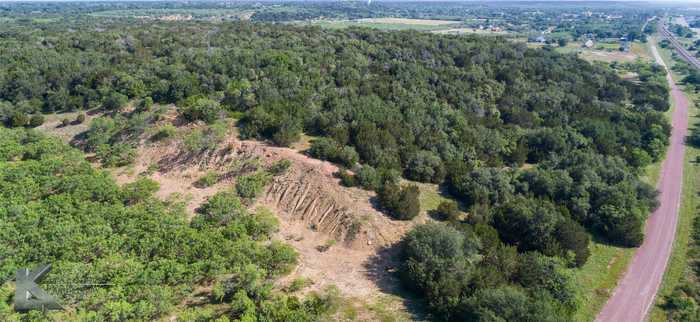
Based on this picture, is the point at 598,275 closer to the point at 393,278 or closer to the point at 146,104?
the point at 393,278

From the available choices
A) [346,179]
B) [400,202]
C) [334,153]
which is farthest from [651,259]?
[334,153]

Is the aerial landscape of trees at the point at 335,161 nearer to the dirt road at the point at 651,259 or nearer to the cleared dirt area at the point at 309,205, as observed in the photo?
the cleared dirt area at the point at 309,205

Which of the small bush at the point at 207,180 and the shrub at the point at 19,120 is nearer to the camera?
the small bush at the point at 207,180

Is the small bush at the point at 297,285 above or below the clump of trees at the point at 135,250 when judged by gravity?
below

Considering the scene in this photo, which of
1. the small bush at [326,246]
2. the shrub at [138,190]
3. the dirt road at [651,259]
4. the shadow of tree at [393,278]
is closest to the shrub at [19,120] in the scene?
the shrub at [138,190]

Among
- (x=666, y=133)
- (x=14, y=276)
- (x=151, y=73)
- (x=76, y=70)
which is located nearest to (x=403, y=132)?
(x=14, y=276)

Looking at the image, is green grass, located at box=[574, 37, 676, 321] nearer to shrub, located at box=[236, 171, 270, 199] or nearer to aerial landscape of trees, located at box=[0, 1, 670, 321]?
aerial landscape of trees, located at box=[0, 1, 670, 321]

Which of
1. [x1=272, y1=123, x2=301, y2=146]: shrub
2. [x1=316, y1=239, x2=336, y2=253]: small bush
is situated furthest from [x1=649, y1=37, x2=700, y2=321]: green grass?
[x1=272, y1=123, x2=301, y2=146]: shrub

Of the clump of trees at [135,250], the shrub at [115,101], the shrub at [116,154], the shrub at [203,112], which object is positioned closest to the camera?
the clump of trees at [135,250]

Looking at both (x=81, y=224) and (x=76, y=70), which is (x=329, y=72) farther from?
(x=81, y=224)
